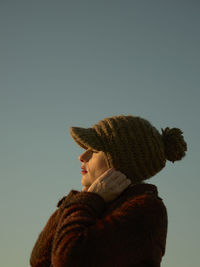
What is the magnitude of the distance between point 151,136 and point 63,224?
137 centimetres

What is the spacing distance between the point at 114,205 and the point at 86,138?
828mm

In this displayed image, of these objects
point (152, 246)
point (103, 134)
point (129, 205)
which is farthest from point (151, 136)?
point (152, 246)

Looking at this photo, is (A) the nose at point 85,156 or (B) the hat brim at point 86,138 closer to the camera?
(B) the hat brim at point 86,138

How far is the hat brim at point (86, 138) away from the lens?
3662mm

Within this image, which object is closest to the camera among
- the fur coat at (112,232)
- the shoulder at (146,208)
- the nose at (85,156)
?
the fur coat at (112,232)

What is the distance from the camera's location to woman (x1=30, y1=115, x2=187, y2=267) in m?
2.76

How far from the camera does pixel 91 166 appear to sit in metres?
3.68

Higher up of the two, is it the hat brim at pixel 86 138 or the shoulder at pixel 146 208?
the hat brim at pixel 86 138

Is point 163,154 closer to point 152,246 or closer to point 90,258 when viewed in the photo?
point 152,246

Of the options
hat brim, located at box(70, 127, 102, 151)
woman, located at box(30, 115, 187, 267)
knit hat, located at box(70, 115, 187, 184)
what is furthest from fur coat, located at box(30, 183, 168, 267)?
hat brim, located at box(70, 127, 102, 151)

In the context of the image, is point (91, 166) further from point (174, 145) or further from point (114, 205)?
point (174, 145)

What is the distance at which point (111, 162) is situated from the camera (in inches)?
140

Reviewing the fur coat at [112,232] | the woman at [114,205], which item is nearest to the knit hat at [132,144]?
the woman at [114,205]

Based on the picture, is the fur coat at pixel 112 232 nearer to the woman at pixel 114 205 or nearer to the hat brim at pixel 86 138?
the woman at pixel 114 205
